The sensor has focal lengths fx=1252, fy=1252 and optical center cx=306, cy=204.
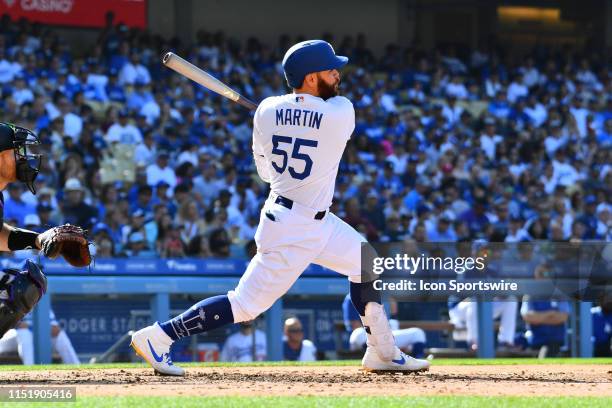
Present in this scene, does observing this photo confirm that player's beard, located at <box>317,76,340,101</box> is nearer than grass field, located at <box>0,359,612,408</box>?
No

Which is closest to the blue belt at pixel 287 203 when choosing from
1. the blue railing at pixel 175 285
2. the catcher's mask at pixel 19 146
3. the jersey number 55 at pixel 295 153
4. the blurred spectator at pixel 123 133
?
the jersey number 55 at pixel 295 153

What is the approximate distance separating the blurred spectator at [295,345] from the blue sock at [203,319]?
177 inches

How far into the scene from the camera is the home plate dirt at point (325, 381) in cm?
609

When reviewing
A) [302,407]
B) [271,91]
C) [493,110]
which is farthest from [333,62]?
[493,110]

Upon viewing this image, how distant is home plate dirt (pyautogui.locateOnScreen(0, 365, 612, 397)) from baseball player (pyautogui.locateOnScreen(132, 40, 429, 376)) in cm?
38

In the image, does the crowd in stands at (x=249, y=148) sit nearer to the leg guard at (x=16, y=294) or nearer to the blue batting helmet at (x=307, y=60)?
the blue batting helmet at (x=307, y=60)

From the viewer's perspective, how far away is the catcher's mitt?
6.06m

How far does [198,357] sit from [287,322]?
899mm

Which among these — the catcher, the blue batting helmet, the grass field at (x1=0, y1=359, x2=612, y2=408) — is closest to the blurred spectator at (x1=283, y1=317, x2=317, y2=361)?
the grass field at (x1=0, y1=359, x2=612, y2=408)

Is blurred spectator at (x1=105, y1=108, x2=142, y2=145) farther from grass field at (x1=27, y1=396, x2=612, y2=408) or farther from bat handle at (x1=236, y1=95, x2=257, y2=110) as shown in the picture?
grass field at (x1=27, y1=396, x2=612, y2=408)

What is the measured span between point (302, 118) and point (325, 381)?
4.67 ft

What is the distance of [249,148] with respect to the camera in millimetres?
16625

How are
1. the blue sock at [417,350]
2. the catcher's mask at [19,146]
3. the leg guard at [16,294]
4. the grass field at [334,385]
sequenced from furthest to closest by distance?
the blue sock at [417,350] < the catcher's mask at [19,146] < the leg guard at [16,294] < the grass field at [334,385]

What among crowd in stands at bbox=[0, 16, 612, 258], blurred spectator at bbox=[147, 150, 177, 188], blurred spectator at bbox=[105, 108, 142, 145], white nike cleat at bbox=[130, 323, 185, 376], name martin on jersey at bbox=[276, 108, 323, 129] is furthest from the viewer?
blurred spectator at bbox=[105, 108, 142, 145]
